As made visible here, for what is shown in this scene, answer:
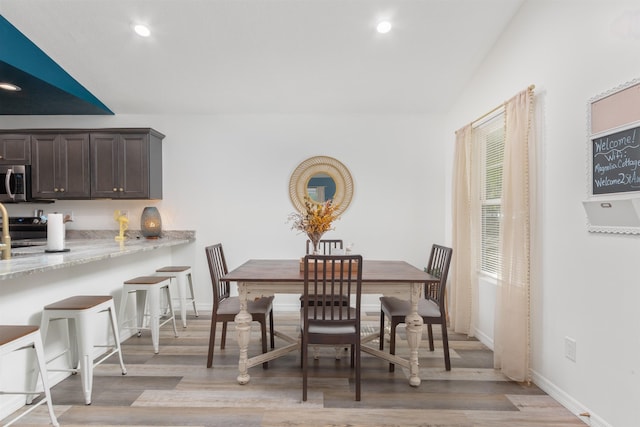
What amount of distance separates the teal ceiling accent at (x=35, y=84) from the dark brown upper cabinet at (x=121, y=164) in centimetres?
42

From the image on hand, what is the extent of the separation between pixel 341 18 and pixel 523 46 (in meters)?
1.49

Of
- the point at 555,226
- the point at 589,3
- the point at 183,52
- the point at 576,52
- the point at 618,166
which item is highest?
the point at 183,52

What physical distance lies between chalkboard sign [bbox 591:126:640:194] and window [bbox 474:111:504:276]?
47.8 inches

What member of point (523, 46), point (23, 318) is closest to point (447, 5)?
point (523, 46)

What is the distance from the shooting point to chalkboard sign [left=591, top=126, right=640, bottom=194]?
1704 mm

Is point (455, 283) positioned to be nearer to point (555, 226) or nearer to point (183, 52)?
point (555, 226)

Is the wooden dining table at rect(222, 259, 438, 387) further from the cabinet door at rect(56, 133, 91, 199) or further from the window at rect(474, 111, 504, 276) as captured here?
the cabinet door at rect(56, 133, 91, 199)

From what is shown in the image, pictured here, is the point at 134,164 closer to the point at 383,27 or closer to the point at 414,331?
the point at 383,27

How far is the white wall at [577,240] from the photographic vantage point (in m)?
1.78

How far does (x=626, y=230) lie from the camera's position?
5.79ft

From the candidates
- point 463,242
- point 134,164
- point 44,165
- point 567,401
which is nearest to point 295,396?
point 567,401

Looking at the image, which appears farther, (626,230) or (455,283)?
(455,283)

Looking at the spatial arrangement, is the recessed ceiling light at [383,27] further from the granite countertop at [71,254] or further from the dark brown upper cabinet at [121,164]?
→ the granite countertop at [71,254]

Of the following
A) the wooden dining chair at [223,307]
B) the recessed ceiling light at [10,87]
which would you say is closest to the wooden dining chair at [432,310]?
the wooden dining chair at [223,307]
